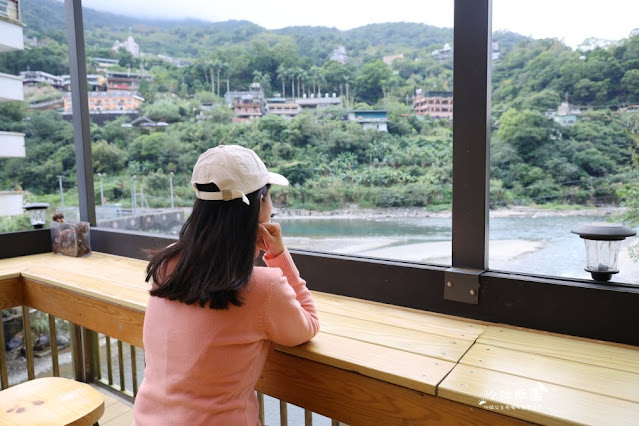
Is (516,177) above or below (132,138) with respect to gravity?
below

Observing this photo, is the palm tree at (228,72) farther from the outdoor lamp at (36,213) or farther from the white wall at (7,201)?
the white wall at (7,201)

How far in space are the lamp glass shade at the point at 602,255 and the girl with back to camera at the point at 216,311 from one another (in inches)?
34.1

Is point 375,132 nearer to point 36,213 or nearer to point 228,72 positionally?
point 228,72

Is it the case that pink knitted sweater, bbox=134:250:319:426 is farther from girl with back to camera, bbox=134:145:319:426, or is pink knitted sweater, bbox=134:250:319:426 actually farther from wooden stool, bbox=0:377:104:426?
wooden stool, bbox=0:377:104:426

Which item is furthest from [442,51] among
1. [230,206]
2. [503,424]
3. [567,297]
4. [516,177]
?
[503,424]

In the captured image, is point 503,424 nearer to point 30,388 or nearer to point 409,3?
point 30,388

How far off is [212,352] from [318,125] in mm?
1661

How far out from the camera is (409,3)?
2.01 meters

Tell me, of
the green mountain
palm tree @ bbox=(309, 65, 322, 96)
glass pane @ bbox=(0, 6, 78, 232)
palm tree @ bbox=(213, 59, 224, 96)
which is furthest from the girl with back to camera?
glass pane @ bbox=(0, 6, 78, 232)

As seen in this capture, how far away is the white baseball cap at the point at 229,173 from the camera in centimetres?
100

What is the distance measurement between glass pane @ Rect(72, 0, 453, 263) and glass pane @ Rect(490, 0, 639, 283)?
22cm

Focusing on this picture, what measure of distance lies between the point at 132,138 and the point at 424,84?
Result: 9.73ft

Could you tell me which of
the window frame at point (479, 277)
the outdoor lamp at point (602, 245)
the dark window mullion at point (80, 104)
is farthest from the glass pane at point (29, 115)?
the outdoor lamp at point (602, 245)

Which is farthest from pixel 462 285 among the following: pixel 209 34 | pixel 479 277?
pixel 209 34
